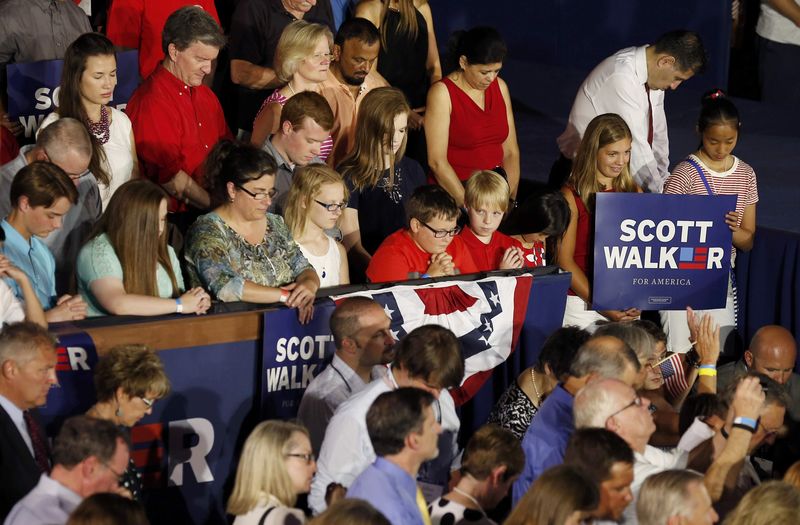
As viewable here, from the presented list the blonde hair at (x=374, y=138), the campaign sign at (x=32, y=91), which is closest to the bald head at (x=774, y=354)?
the blonde hair at (x=374, y=138)

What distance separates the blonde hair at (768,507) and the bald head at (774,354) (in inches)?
115

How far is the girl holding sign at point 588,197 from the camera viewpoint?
8695 millimetres

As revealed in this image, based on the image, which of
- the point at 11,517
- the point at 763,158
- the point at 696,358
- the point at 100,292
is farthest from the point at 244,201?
the point at 763,158

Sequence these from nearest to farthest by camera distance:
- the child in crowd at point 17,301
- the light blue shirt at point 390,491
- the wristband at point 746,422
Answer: the light blue shirt at point 390,491, the child in crowd at point 17,301, the wristband at point 746,422

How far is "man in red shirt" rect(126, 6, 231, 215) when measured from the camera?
8258 millimetres

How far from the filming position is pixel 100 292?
6.83 metres

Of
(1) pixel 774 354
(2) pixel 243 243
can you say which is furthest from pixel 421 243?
(1) pixel 774 354

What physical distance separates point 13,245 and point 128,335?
75cm

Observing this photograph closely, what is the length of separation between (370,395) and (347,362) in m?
0.69

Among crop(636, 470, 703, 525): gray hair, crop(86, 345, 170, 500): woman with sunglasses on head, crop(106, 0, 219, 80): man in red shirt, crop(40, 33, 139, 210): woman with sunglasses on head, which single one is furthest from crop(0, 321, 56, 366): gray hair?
crop(106, 0, 219, 80): man in red shirt

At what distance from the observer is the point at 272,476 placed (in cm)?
576

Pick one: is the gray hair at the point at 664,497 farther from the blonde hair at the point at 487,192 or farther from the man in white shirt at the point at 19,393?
the blonde hair at the point at 487,192

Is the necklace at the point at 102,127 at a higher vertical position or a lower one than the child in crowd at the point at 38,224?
higher

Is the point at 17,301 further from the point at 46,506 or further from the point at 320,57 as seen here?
the point at 320,57
